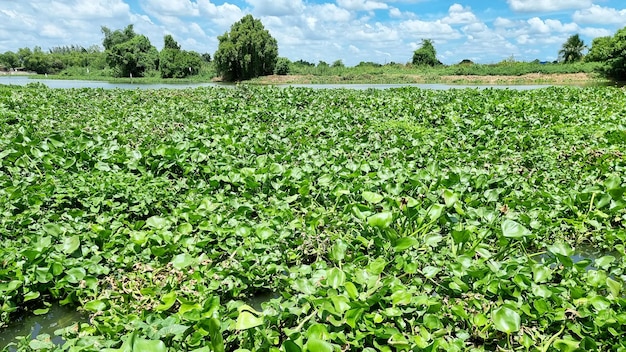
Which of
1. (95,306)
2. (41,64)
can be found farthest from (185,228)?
(41,64)

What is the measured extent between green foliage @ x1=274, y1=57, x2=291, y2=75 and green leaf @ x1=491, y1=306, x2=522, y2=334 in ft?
144

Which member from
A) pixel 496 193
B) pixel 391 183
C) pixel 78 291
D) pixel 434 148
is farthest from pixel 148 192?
pixel 434 148

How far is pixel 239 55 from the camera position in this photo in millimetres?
40625

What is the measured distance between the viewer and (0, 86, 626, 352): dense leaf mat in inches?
78.0

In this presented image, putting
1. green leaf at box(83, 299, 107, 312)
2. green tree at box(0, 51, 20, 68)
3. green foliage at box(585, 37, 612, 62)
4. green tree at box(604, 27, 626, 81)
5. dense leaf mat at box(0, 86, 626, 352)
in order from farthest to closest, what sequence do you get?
green tree at box(0, 51, 20, 68)
green foliage at box(585, 37, 612, 62)
green tree at box(604, 27, 626, 81)
green leaf at box(83, 299, 107, 312)
dense leaf mat at box(0, 86, 626, 352)

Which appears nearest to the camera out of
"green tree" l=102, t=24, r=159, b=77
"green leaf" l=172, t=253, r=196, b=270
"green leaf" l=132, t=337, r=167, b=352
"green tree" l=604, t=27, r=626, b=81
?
"green leaf" l=132, t=337, r=167, b=352

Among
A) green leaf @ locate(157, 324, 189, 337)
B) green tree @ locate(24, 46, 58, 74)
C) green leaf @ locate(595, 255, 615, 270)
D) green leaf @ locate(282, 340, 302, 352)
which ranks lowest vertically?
green leaf @ locate(595, 255, 615, 270)

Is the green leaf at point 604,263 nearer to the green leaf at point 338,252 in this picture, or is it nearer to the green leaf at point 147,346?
the green leaf at point 338,252

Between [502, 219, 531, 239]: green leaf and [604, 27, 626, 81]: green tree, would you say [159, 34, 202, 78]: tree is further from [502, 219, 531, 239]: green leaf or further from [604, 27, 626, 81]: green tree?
[502, 219, 531, 239]: green leaf

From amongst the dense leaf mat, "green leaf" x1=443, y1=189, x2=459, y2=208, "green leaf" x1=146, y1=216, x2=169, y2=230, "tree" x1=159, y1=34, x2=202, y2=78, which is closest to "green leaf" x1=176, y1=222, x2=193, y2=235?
the dense leaf mat

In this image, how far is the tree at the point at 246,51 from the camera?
4056cm

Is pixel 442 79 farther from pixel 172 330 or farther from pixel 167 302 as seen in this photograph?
pixel 172 330

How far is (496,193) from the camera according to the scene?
11.3ft

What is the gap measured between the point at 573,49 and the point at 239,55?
39645mm
